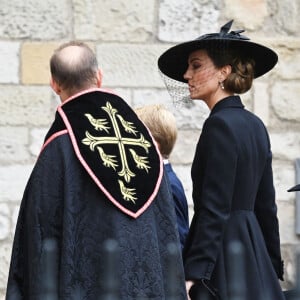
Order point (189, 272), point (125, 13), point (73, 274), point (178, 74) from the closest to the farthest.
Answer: point (73, 274)
point (189, 272)
point (178, 74)
point (125, 13)

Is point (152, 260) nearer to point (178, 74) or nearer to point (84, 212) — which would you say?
point (84, 212)

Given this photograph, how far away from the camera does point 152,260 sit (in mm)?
3598

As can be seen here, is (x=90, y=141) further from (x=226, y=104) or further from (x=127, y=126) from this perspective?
(x=226, y=104)

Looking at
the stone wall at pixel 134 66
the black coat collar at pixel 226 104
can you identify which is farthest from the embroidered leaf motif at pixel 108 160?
the stone wall at pixel 134 66

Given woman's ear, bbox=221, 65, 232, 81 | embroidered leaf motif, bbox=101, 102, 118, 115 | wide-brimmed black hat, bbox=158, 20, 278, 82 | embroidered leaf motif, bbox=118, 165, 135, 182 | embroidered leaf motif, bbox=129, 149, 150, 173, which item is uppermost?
wide-brimmed black hat, bbox=158, 20, 278, 82

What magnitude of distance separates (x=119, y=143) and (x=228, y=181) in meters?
0.41

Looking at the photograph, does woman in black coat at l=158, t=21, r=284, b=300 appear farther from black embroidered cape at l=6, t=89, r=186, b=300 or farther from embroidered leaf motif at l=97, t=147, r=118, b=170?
embroidered leaf motif at l=97, t=147, r=118, b=170

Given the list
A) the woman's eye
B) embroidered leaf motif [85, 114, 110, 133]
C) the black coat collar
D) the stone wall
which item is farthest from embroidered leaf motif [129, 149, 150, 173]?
the stone wall

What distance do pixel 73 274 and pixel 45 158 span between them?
38 centimetres

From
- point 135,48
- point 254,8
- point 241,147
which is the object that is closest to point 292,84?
point 254,8

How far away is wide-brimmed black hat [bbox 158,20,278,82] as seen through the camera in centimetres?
397

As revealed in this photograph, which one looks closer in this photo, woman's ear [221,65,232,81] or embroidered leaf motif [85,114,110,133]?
embroidered leaf motif [85,114,110,133]

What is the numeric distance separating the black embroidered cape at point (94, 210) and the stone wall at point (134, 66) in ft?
7.62

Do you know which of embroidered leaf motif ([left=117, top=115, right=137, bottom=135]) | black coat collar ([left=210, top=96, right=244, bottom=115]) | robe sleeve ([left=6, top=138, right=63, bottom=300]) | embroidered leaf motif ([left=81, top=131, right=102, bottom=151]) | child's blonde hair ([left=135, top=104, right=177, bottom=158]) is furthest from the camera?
child's blonde hair ([left=135, top=104, right=177, bottom=158])
